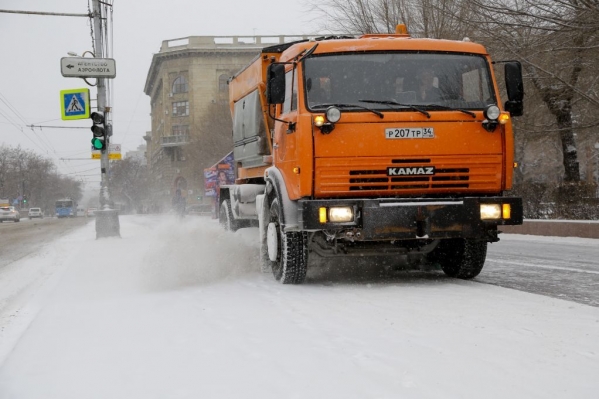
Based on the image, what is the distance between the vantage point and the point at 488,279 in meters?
8.40

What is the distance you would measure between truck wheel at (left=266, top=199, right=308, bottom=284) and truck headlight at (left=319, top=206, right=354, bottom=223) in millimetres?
833

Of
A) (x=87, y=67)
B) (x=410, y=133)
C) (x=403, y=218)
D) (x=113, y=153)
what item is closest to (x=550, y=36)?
(x=410, y=133)

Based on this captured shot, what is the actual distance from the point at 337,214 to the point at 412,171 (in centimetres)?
89

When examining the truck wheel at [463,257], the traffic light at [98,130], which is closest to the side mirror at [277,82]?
the truck wheel at [463,257]

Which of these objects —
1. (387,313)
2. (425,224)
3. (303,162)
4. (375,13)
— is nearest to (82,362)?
(387,313)

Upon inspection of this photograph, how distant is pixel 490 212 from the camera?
7301 millimetres

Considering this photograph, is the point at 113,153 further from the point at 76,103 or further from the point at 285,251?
the point at 285,251

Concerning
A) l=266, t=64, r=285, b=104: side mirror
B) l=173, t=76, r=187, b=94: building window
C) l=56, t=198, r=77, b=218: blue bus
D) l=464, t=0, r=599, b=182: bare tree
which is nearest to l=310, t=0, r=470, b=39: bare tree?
l=464, t=0, r=599, b=182: bare tree

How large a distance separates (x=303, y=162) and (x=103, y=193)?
48.8ft

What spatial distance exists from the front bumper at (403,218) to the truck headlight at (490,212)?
0.07 m

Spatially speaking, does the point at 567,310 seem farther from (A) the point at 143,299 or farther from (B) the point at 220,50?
(B) the point at 220,50

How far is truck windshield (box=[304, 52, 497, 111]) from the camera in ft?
24.1

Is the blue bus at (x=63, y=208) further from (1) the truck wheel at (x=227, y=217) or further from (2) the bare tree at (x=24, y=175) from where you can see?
(1) the truck wheel at (x=227, y=217)

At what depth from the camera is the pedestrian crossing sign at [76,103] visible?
2006 cm
